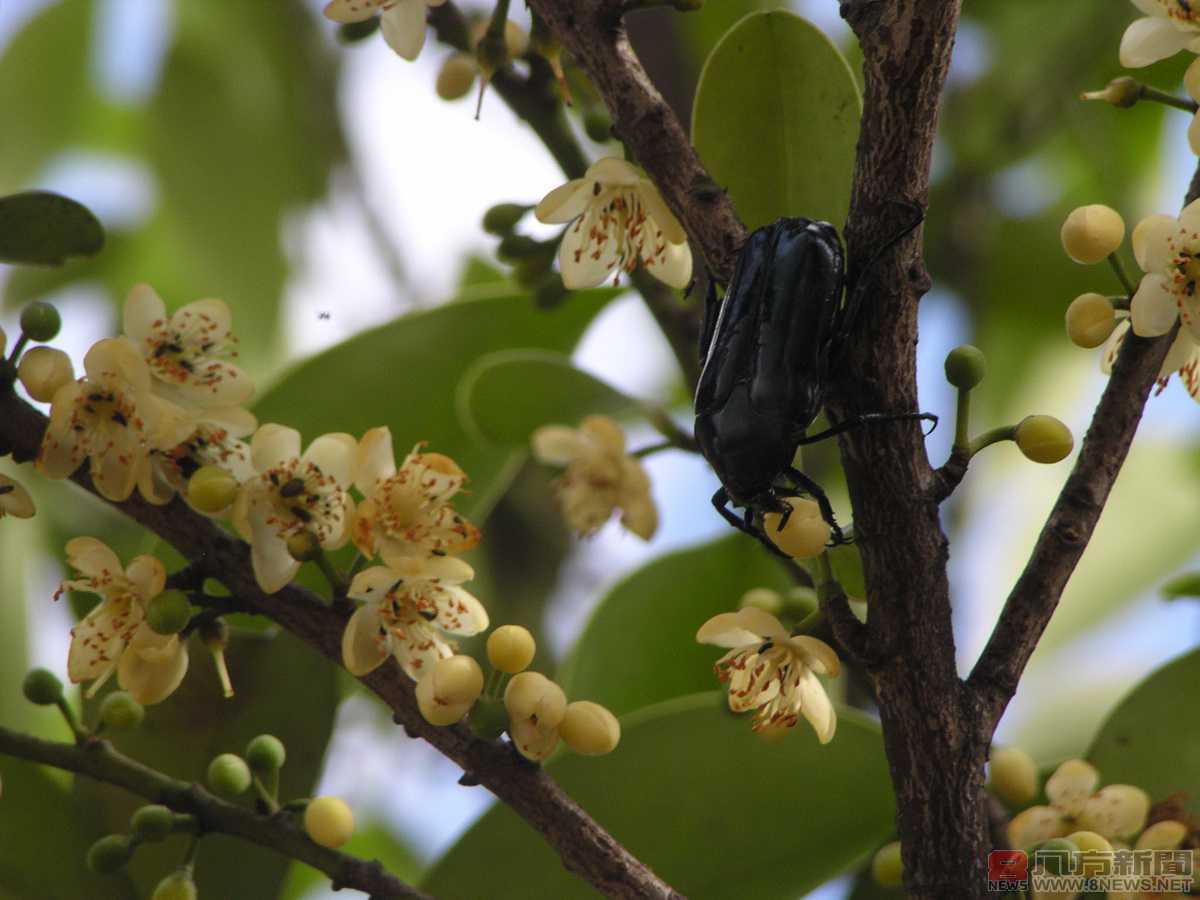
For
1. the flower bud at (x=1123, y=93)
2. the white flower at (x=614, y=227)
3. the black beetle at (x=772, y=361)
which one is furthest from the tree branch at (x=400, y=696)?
the flower bud at (x=1123, y=93)

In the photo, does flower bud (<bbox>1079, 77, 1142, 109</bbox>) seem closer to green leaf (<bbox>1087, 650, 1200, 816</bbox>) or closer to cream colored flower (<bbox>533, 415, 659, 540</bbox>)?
green leaf (<bbox>1087, 650, 1200, 816</bbox>)

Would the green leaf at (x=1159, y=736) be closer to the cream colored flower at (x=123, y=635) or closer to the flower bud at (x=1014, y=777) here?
the flower bud at (x=1014, y=777)

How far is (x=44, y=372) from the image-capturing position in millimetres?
1061

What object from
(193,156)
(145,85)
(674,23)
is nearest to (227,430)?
(674,23)

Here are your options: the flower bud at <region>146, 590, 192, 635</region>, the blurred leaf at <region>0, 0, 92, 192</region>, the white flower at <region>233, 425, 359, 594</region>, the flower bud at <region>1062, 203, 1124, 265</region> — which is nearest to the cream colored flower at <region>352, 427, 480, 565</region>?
the white flower at <region>233, 425, 359, 594</region>

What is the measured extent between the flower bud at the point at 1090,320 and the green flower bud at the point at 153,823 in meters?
0.73

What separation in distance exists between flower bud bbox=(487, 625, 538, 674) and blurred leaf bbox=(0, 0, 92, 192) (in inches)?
61.8

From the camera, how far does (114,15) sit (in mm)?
2531

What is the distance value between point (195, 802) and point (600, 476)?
60cm

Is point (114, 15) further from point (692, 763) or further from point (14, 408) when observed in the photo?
A: point (692, 763)

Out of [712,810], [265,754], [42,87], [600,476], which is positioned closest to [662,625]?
[600,476]

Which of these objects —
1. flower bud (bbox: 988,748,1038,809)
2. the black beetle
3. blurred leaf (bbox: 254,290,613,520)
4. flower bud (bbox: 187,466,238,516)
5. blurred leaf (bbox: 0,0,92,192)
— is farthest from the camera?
blurred leaf (bbox: 0,0,92,192)

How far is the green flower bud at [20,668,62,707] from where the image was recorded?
1.11 m

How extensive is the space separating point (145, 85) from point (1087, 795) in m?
2.01
